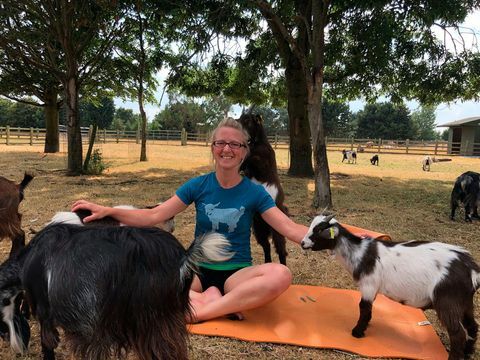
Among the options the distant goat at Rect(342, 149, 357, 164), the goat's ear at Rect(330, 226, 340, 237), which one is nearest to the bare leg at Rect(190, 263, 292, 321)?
the goat's ear at Rect(330, 226, 340, 237)

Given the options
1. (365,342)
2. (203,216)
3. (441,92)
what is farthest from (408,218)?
(441,92)

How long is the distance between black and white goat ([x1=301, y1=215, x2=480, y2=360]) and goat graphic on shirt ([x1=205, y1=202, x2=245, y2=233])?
0.50 meters

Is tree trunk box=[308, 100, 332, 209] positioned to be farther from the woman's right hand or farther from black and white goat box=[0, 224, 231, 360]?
black and white goat box=[0, 224, 231, 360]

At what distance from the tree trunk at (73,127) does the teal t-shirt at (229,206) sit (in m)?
8.82

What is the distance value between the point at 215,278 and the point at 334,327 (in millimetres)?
951

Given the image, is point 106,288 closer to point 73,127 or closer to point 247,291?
point 247,291

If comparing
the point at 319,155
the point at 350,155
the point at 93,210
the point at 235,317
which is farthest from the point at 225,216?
the point at 350,155

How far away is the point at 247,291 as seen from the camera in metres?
2.61

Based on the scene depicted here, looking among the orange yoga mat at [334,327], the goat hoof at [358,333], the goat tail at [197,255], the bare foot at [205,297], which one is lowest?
the orange yoga mat at [334,327]

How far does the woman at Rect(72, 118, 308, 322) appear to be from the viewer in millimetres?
2653

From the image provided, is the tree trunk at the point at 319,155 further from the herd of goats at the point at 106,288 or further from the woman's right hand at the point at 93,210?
the herd of goats at the point at 106,288

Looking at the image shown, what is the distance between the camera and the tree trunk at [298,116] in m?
10.7

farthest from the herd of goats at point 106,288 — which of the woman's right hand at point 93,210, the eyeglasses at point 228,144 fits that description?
the eyeglasses at point 228,144

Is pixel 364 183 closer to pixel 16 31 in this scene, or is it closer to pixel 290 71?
pixel 290 71
